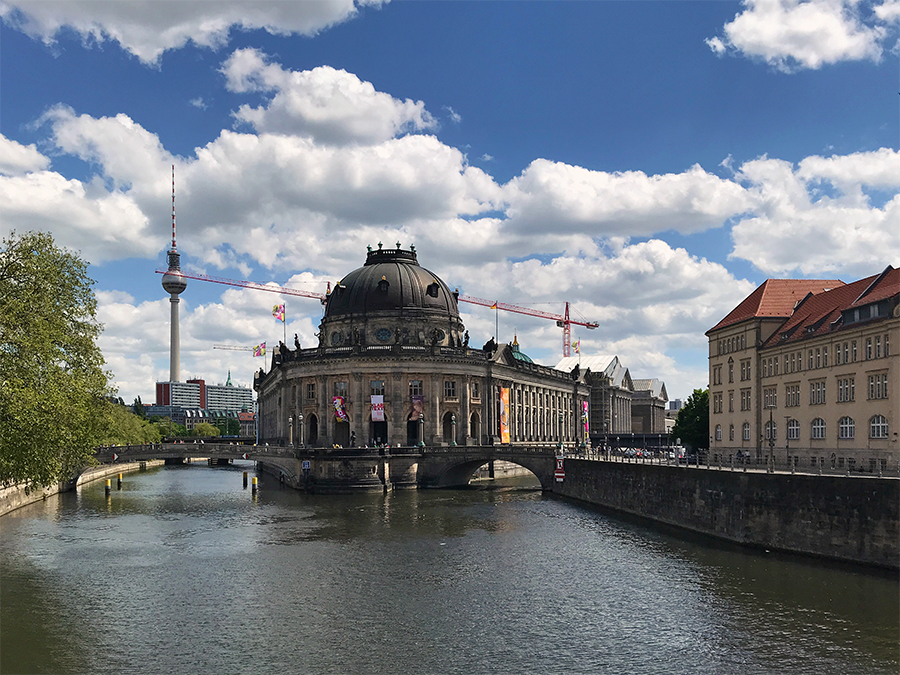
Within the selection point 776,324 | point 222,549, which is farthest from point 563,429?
point 222,549

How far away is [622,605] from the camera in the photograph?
39125 mm

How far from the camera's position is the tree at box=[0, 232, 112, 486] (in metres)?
45.7

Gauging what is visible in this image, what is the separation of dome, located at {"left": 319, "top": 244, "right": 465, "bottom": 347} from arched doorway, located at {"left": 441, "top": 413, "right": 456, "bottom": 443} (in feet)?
36.5

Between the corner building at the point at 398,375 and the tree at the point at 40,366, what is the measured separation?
55.2 meters

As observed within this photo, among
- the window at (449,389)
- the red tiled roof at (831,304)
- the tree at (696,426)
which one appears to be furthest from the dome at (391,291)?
the red tiled roof at (831,304)

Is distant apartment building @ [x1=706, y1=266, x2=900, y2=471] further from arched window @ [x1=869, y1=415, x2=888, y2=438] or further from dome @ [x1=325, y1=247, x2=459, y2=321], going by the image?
dome @ [x1=325, y1=247, x2=459, y2=321]

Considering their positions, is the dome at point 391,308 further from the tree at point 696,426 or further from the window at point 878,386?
the window at point 878,386

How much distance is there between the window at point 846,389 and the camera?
208ft

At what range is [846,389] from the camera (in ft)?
211

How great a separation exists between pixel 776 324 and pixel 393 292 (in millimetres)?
62289

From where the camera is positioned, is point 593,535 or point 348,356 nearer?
point 593,535

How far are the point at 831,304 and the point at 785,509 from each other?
29.4 m

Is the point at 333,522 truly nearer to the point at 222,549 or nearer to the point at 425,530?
the point at 425,530

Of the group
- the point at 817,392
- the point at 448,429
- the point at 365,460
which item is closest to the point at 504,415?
the point at 448,429
